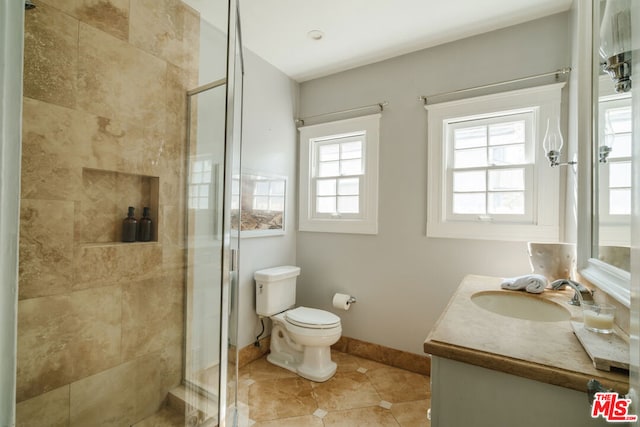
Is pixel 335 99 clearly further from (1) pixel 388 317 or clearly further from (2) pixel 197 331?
(2) pixel 197 331

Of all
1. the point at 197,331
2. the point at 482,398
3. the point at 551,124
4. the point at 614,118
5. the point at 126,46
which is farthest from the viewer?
the point at 551,124

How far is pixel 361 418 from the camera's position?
1.74m

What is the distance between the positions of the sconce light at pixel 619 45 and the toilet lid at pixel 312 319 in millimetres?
1956

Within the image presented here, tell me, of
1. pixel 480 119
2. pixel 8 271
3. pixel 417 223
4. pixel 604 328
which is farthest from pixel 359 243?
pixel 8 271

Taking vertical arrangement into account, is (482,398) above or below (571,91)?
below

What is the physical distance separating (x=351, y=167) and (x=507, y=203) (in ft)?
4.26

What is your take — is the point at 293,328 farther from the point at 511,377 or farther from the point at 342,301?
the point at 511,377

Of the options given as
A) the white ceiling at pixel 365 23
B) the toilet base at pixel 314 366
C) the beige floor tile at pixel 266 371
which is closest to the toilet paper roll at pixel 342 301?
the toilet base at pixel 314 366

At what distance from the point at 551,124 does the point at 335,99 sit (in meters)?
1.71

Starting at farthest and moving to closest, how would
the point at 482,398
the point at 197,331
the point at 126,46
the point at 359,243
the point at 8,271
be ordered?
the point at 359,243
the point at 197,331
the point at 126,46
the point at 482,398
the point at 8,271

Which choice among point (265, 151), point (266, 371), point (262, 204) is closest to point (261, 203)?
point (262, 204)

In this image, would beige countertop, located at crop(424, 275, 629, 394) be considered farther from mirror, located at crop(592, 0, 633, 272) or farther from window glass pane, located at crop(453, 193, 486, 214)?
window glass pane, located at crop(453, 193, 486, 214)

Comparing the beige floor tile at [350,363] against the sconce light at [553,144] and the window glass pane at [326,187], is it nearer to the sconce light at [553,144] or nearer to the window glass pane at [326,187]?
the window glass pane at [326,187]

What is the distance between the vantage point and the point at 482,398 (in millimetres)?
790
